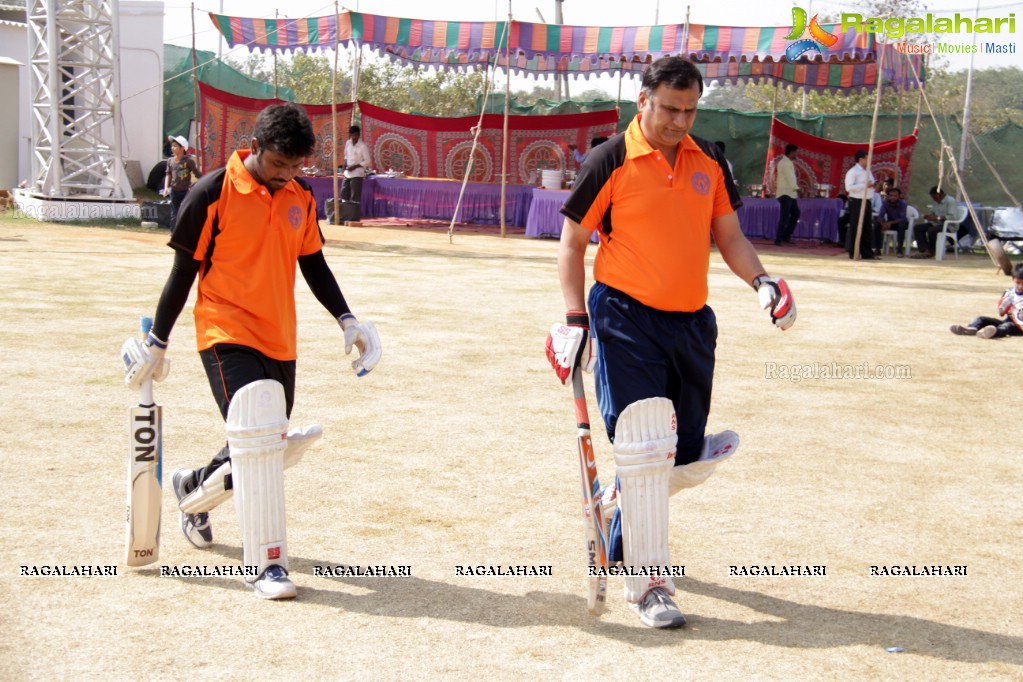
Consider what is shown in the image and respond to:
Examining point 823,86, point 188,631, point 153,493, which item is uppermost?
point 823,86

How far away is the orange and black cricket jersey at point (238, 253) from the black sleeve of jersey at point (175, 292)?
0.14ft

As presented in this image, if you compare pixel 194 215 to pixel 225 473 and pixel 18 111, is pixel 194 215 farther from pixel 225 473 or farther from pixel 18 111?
pixel 18 111

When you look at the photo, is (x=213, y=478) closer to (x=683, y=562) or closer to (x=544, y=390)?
(x=683, y=562)

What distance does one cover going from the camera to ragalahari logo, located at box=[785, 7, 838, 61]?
17.8 metres

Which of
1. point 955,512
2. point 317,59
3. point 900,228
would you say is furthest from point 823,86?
point 317,59

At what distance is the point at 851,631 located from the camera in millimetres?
3898

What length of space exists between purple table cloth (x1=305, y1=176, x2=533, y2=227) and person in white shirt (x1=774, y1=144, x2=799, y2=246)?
4483 mm

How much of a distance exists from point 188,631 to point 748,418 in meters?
4.14

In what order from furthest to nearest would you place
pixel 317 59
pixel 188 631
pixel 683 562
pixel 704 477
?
1. pixel 317 59
2. pixel 683 562
3. pixel 704 477
4. pixel 188 631

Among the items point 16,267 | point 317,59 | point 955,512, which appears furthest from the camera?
point 317,59

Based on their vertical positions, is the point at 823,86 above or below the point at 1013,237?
above

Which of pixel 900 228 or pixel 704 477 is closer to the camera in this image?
pixel 704 477

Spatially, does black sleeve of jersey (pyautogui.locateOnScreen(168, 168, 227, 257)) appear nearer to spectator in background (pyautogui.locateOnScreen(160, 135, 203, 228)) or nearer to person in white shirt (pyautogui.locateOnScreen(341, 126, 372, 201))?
spectator in background (pyautogui.locateOnScreen(160, 135, 203, 228))

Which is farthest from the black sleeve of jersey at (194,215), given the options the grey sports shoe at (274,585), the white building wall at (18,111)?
the white building wall at (18,111)
